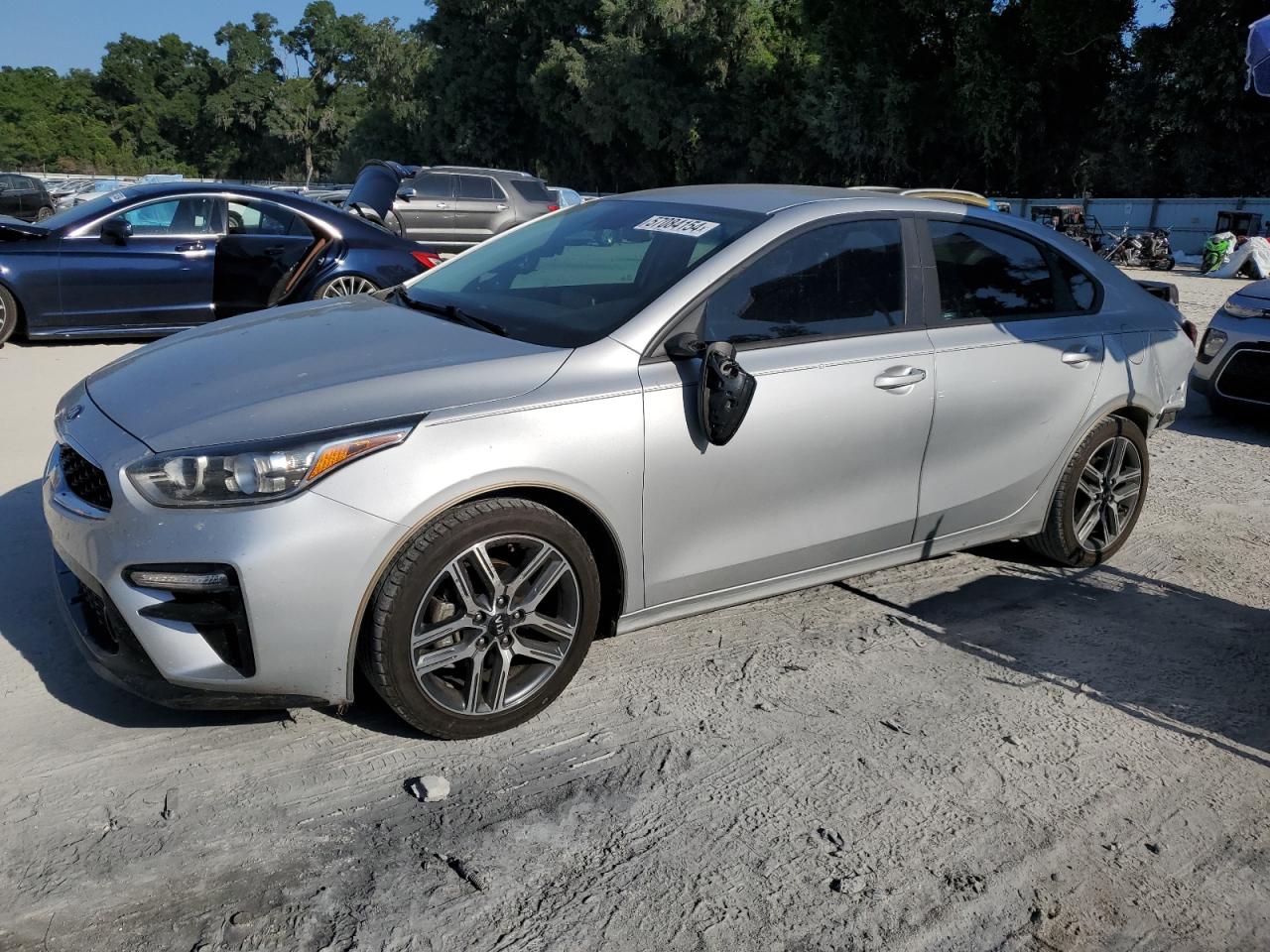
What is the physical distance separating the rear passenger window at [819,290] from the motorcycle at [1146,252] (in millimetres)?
22575

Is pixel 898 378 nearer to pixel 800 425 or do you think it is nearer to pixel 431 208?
pixel 800 425

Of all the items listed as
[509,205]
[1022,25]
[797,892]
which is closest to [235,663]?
[797,892]

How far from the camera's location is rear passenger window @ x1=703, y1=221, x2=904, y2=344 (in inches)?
147

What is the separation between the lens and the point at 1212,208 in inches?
1193

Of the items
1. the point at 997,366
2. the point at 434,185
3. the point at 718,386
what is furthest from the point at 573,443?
the point at 434,185

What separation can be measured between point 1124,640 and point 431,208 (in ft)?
57.0

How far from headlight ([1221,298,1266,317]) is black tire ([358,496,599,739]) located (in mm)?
6627

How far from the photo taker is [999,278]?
14.8 ft

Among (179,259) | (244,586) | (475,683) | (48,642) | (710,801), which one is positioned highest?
(179,259)

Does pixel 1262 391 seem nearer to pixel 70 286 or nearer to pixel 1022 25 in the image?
pixel 70 286

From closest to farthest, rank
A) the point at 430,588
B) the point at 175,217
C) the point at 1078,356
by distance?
the point at 430,588
the point at 1078,356
the point at 175,217

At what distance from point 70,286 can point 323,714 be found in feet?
22.6

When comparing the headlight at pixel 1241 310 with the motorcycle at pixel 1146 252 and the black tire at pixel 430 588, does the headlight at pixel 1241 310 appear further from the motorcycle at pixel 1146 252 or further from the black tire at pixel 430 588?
the motorcycle at pixel 1146 252

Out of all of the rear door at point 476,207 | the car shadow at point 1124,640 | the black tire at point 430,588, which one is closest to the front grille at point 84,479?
the black tire at point 430,588
